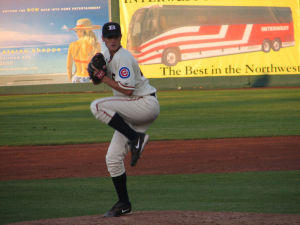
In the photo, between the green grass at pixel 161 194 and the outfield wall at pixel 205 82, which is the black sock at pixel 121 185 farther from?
the outfield wall at pixel 205 82

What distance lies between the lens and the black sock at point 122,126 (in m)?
5.08

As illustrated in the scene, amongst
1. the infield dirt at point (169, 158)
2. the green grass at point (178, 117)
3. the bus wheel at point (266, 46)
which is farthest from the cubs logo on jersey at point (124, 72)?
the bus wheel at point (266, 46)

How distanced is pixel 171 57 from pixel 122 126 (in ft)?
70.0

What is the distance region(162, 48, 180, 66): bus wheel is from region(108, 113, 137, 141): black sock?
21.2 metres

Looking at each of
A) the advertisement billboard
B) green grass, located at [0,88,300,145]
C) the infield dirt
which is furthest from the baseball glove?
the advertisement billboard

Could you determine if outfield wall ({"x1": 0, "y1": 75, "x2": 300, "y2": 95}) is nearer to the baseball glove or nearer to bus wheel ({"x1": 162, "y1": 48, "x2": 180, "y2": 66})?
bus wheel ({"x1": 162, "y1": 48, "x2": 180, "y2": 66})

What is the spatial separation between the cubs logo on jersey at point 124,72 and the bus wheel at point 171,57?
2128cm

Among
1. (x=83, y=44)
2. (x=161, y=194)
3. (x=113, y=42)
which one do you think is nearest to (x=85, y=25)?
(x=83, y=44)

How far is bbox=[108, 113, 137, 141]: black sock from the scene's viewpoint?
5078mm

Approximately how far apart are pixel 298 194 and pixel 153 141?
19.1 feet

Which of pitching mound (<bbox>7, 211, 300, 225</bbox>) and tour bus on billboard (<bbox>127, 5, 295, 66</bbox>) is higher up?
tour bus on billboard (<bbox>127, 5, 295, 66</bbox>)

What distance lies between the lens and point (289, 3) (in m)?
26.4

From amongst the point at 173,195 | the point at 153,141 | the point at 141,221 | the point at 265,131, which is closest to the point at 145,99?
the point at 141,221

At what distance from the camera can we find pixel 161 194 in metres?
7.12
